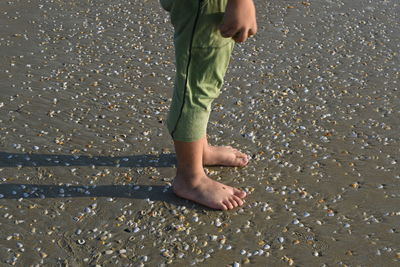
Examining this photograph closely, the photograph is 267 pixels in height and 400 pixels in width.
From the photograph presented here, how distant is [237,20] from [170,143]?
811 mm

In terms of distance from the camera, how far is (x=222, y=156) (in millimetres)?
2395

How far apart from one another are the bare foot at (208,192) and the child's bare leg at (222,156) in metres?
0.15

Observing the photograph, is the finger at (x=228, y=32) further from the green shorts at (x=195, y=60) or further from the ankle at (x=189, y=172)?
the ankle at (x=189, y=172)

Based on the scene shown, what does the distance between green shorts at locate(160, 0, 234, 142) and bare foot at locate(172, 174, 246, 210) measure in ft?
0.63

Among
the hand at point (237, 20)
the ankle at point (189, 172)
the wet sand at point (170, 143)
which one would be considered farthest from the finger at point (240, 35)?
the wet sand at point (170, 143)

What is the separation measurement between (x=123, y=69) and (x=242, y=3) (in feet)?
4.58

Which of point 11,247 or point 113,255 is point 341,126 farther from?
point 11,247

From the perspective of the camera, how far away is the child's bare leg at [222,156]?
2.38 m

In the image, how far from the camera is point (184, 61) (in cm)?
202

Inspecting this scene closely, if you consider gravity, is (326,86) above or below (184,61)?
below

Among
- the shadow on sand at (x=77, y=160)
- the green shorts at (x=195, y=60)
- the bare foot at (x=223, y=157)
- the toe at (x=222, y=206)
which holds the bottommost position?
the shadow on sand at (x=77, y=160)

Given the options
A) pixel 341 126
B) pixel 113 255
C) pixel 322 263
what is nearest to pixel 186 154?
pixel 113 255

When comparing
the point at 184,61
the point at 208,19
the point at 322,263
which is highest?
the point at 208,19

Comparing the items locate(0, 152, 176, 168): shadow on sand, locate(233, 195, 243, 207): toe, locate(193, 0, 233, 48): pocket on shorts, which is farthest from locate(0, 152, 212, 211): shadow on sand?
locate(193, 0, 233, 48): pocket on shorts
